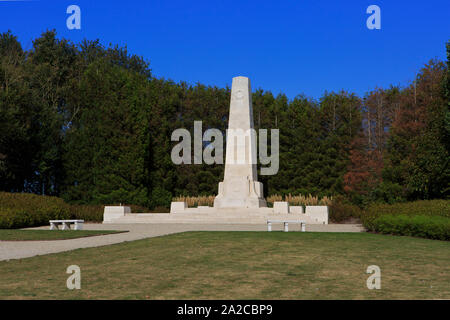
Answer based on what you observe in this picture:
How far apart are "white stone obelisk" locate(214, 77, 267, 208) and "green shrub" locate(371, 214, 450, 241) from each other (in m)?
13.3

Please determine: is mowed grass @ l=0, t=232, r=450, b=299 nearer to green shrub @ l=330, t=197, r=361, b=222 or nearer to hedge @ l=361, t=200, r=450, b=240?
hedge @ l=361, t=200, r=450, b=240

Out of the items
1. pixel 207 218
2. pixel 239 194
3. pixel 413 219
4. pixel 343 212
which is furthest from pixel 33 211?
pixel 413 219

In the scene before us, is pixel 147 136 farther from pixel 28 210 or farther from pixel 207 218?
pixel 28 210

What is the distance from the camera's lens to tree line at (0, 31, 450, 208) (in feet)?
115

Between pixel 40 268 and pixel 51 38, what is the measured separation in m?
42.6

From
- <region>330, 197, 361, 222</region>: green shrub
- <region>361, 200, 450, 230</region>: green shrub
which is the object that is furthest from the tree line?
<region>361, 200, 450, 230</region>: green shrub

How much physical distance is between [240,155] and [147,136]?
29.3 feet

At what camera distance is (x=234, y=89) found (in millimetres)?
32406

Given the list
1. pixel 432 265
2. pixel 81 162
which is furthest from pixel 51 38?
pixel 432 265

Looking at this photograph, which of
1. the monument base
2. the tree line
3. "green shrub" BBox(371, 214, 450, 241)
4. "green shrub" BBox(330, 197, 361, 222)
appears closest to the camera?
"green shrub" BBox(371, 214, 450, 241)

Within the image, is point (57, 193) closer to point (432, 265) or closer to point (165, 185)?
point (165, 185)

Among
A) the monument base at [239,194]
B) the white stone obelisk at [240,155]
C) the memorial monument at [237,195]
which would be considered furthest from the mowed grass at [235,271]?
the white stone obelisk at [240,155]

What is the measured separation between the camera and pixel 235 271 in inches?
336

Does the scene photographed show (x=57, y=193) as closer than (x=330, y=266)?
No
